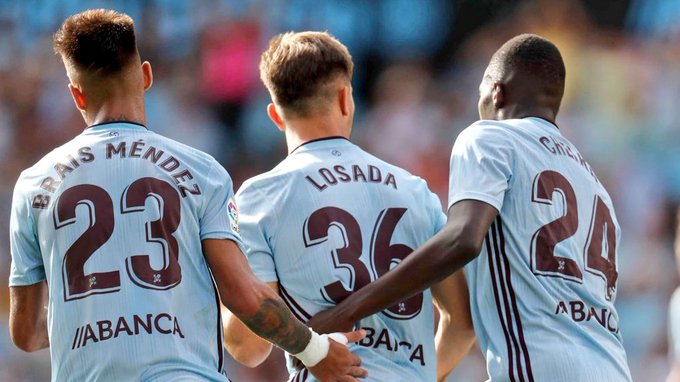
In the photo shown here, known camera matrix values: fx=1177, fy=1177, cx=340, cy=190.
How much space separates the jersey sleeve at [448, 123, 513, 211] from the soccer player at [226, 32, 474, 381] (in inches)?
10.7

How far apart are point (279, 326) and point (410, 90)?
7.88 metres

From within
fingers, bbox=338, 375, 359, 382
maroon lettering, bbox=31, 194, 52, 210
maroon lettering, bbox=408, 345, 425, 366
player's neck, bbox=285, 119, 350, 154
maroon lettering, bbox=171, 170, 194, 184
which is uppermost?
player's neck, bbox=285, 119, 350, 154

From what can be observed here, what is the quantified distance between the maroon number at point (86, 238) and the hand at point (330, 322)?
83cm

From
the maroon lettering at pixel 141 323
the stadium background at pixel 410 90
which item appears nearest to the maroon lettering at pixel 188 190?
the maroon lettering at pixel 141 323

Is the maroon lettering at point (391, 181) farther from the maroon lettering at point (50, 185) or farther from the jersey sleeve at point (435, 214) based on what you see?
the maroon lettering at point (50, 185)

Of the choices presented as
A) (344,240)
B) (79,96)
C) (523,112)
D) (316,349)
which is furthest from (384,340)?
(79,96)

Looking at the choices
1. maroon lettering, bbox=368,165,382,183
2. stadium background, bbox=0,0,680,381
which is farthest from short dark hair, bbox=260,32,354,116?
stadium background, bbox=0,0,680,381

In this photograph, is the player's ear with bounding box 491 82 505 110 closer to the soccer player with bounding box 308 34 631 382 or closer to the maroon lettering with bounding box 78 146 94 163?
the soccer player with bounding box 308 34 631 382

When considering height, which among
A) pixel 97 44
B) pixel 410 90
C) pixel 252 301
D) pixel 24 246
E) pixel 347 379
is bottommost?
pixel 347 379

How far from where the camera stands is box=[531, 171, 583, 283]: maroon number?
4574 millimetres

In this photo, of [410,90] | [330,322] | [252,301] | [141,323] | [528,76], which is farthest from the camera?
[410,90]

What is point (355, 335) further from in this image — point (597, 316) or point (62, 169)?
point (62, 169)

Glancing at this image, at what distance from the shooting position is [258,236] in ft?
15.5

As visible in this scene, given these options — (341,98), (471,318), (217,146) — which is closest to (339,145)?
(341,98)
